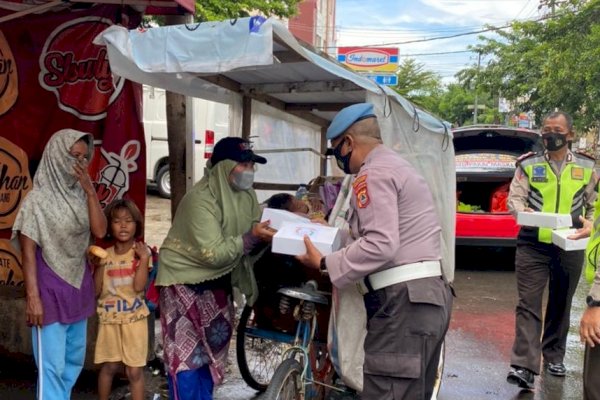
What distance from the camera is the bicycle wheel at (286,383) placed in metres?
2.88

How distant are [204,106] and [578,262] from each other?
8.99 meters

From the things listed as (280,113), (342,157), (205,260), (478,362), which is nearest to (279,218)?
(205,260)

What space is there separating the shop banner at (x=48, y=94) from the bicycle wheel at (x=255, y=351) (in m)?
1.43

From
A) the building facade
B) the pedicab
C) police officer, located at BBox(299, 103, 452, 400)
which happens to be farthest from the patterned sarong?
the building facade

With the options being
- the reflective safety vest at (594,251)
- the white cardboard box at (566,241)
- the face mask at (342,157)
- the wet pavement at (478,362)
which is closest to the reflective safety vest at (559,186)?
the white cardboard box at (566,241)

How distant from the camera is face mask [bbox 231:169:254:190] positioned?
347 centimetres

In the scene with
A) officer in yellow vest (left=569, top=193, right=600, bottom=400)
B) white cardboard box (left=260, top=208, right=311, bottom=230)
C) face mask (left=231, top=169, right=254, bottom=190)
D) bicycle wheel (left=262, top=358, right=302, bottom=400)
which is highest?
face mask (left=231, top=169, right=254, bottom=190)

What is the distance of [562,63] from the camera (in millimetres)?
18141

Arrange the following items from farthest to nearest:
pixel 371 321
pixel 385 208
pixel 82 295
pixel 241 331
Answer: pixel 241 331
pixel 82 295
pixel 371 321
pixel 385 208

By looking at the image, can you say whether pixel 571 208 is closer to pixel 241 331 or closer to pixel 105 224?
pixel 241 331

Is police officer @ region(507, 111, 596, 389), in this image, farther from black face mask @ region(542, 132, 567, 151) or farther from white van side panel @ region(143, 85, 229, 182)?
white van side panel @ region(143, 85, 229, 182)

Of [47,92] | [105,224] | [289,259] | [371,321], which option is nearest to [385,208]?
[371,321]

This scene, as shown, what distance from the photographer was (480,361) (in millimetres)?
5098

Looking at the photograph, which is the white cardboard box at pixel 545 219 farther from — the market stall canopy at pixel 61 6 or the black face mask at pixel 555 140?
the market stall canopy at pixel 61 6
